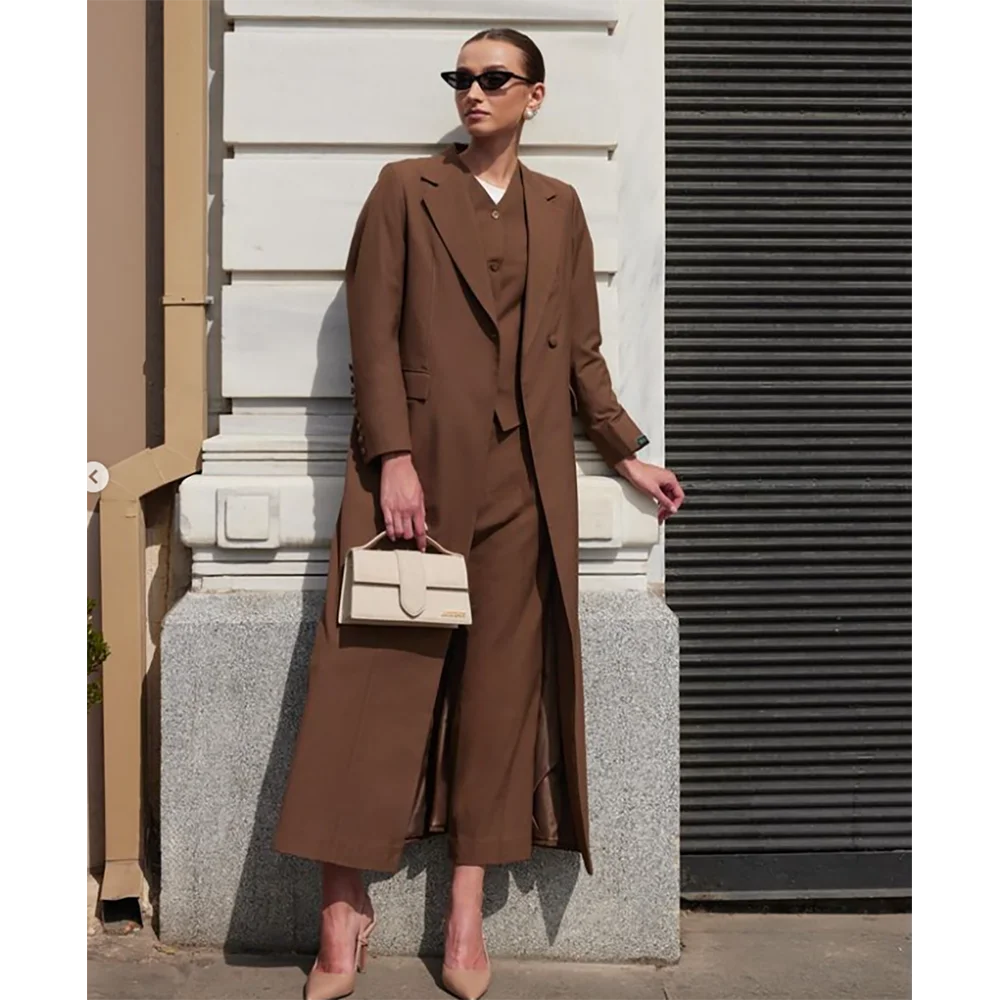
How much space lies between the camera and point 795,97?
534 centimetres

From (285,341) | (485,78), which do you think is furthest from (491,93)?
(285,341)

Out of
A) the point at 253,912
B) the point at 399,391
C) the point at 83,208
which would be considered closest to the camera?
the point at 399,391

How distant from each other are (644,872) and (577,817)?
0.39m

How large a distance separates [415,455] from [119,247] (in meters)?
1.51

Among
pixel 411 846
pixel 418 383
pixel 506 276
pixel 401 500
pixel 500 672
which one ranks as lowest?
pixel 411 846

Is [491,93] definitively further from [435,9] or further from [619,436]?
[619,436]

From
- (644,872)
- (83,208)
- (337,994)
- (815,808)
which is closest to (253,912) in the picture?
(337,994)

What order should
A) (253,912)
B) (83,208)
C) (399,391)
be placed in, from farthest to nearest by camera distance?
(83,208) → (253,912) → (399,391)

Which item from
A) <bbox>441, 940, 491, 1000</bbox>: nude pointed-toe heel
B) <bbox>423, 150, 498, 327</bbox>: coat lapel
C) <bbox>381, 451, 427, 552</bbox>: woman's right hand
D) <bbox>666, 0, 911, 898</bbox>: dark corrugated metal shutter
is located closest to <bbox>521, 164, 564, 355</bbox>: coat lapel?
<bbox>423, 150, 498, 327</bbox>: coat lapel

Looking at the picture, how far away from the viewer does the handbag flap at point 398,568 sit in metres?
4.19

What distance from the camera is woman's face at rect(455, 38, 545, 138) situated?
4391 mm

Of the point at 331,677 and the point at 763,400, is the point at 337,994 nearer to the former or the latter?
the point at 331,677

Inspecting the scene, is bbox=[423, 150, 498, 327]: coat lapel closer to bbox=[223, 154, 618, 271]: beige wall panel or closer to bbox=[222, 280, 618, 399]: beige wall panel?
bbox=[223, 154, 618, 271]: beige wall panel

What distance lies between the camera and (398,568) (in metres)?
4.22
